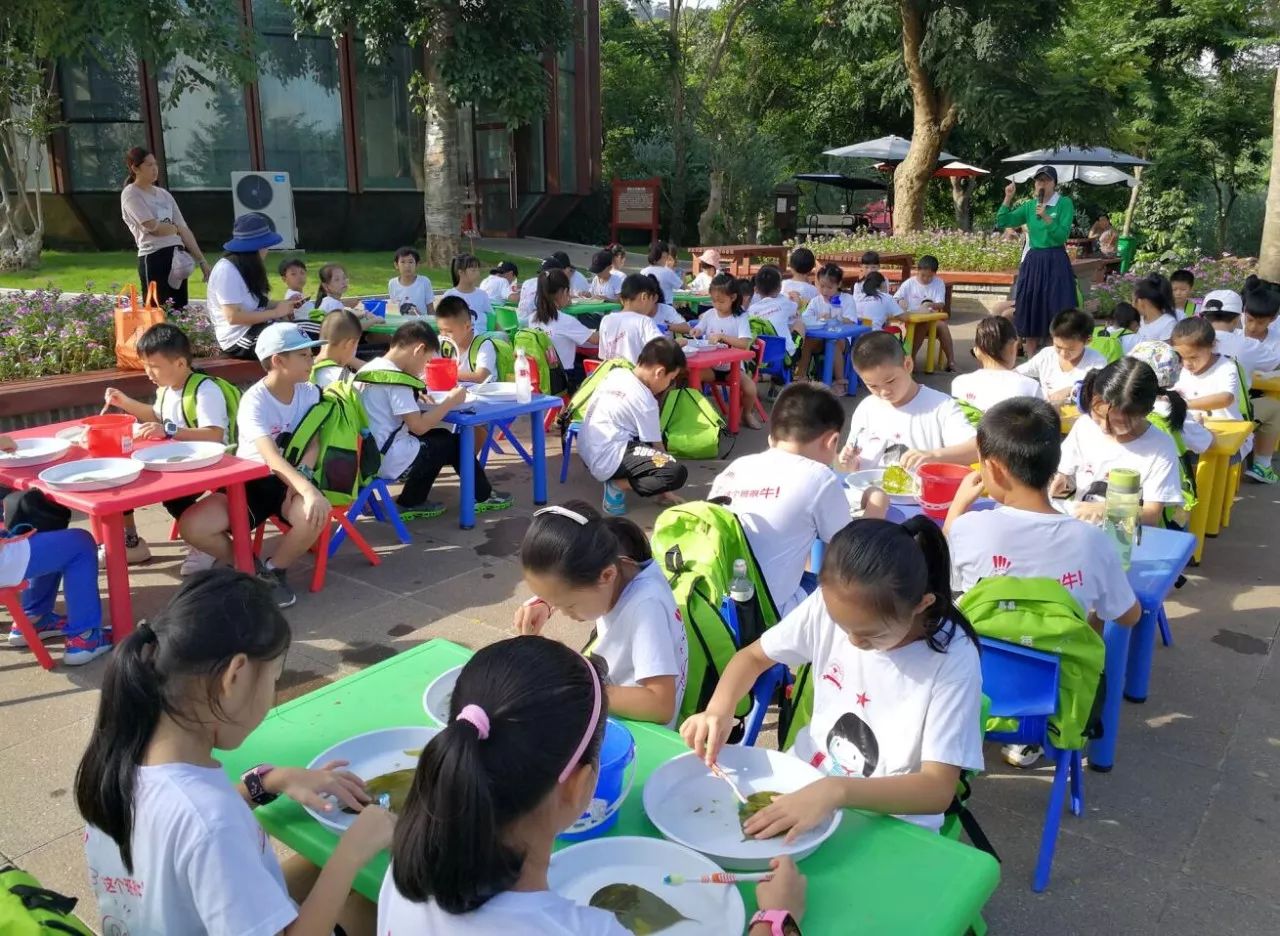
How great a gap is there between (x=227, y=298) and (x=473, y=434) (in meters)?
2.50

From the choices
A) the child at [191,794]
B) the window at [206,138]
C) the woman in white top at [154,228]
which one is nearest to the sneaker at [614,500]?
the woman in white top at [154,228]

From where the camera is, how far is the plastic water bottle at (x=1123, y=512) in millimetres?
3504

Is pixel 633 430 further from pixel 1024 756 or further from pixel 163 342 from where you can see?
pixel 1024 756

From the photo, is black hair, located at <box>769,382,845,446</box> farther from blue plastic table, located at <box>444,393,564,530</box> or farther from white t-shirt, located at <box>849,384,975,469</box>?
blue plastic table, located at <box>444,393,564,530</box>

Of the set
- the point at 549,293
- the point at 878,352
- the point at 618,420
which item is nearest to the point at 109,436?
the point at 618,420

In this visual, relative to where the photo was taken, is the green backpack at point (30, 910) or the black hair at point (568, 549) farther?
the black hair at point (568, 549)

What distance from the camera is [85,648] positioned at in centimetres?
427

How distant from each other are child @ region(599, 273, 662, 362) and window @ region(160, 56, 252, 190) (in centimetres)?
1114

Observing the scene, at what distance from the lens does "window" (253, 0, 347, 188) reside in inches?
641

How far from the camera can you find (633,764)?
2.02 meters

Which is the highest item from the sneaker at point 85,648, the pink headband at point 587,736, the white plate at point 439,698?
the pink headband at point 587,736

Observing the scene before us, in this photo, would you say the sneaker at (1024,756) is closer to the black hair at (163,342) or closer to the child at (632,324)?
the black hair at (163,342)

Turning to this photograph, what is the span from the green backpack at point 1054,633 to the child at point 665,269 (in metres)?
8.05

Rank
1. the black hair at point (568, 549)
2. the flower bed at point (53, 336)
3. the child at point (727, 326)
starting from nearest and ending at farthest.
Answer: the black hair at point (568, 549) → the flower bed at point (53, 336) → the child at point (727, 326)
